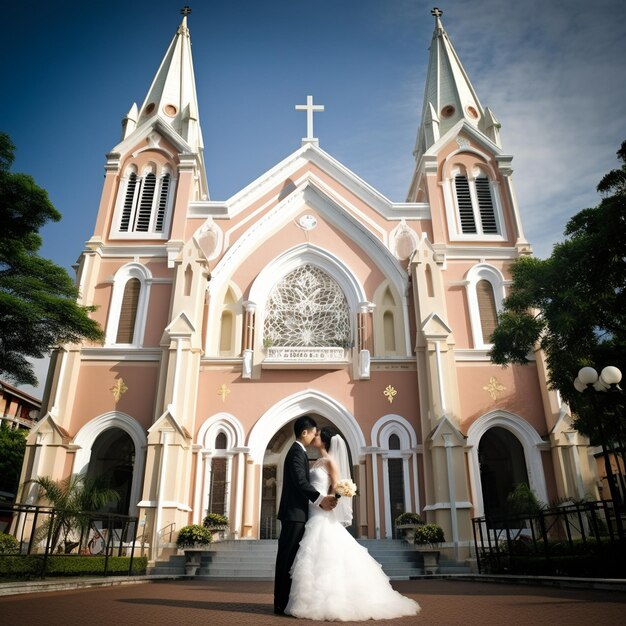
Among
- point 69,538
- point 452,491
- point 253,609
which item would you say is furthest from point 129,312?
point 253,609

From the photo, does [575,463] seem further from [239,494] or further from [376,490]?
[239,494]

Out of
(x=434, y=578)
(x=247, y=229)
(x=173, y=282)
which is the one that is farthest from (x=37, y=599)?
(x=247, y=229)

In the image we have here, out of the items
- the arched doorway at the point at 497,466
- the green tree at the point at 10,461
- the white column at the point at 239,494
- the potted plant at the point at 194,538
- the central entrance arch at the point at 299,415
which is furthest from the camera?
the green tree at the point at 10,461

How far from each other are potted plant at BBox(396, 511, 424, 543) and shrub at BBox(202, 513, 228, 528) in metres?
5.15

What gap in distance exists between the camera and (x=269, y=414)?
57.9 ft

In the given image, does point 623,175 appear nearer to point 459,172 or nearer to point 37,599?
point 459,172

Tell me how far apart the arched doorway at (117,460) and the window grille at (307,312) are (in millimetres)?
6567

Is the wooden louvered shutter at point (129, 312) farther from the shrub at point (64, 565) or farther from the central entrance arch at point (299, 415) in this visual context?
the shrub at point (64, 565)

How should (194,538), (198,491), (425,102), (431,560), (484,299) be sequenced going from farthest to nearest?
1. (425,102)
2. (484,299)
3. (198,491)
4. (194,538)
5. (431,560)

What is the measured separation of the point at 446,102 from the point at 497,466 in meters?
16.5

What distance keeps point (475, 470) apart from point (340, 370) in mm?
5402

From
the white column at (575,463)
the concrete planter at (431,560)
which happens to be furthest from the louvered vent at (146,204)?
the white column at (575,463)

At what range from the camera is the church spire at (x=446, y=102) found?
79.0 feet

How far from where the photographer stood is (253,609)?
5.97 m
